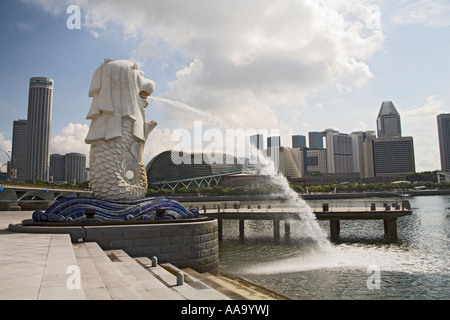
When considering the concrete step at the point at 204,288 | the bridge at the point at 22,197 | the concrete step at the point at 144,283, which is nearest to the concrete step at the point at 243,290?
the concrete step at the point at 204,288

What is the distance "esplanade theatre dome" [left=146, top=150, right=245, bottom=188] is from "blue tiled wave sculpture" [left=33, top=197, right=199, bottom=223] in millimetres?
88536

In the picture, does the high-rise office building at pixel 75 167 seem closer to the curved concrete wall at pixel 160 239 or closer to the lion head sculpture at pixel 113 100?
the lion head sculpture at pixel 113 100

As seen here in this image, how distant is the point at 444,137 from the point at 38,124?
197 meters

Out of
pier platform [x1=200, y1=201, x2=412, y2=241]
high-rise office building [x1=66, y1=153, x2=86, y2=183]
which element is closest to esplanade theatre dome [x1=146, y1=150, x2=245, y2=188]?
pier platform [x1=200, y1=201, x2=412, y2=241]

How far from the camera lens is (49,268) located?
27.4ft

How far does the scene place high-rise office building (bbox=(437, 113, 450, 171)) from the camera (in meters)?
187

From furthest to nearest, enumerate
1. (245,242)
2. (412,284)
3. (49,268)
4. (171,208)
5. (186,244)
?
1. (245,242)
2. (171,208)
3. (186,244)
4. (412,284)
5. (49,268)

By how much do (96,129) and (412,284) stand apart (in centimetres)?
1701

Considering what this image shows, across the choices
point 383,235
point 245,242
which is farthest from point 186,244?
point 383,235

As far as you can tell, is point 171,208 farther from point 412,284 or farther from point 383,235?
point 383,235

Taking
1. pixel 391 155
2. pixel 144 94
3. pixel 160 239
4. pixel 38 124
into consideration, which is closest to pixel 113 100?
pixel 144 94

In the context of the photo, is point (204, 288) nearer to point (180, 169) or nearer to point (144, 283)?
point (144, 283)

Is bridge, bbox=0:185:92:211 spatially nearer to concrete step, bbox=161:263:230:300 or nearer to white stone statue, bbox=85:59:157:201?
white stone statue, bbox=85:59:157:201
